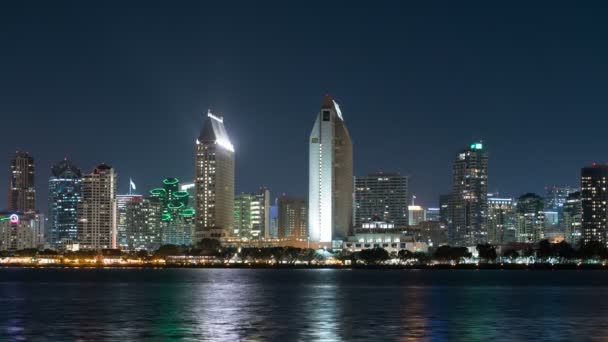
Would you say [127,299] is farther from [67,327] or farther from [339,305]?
[67,327]

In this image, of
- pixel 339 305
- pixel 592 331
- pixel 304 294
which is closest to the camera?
pixel 592 331

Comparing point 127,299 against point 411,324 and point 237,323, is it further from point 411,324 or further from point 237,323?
point 411,324

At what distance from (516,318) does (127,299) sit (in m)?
49.3

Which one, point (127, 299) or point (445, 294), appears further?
point (445, 294)

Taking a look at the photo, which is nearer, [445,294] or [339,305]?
[339,305]

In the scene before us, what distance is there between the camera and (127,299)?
12300cm

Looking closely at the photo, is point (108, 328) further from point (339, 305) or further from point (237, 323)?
point (339, 305)

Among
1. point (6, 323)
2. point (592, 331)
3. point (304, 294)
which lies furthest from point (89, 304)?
point (592, 331)

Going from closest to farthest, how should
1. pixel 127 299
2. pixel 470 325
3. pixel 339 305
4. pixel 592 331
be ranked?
pixel 592 331 < pixel 470 325 < pixel 339 305 < pixel 127 299

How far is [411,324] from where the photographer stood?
8575 centimetres

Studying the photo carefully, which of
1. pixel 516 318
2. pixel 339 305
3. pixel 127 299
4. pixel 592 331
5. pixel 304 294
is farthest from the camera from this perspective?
pixel 304 294

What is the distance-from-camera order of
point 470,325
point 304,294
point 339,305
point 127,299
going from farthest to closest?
point 304,294, point 127,299, point 339,305, point 470,325

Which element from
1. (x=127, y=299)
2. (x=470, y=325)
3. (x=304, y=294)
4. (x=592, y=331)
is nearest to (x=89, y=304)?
(x=127, y=299)

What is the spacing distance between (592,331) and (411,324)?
1447 cm
